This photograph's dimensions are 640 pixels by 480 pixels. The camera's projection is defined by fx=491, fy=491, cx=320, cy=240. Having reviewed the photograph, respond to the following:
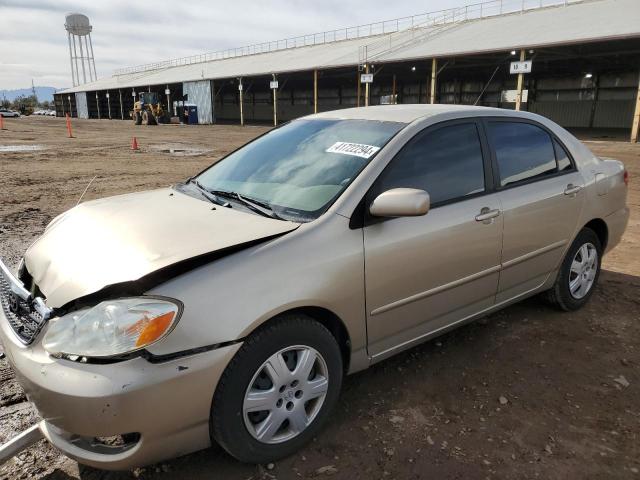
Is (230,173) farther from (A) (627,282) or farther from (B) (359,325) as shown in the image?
(A) (627,282)

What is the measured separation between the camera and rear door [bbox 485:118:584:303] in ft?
10.8

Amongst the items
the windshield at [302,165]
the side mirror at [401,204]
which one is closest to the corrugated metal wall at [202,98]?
the windshield at [302,165]

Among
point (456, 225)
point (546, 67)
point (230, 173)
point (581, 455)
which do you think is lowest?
point (581, 455)

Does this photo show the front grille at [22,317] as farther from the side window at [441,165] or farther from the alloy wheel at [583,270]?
the alloy wheel at [583,270]

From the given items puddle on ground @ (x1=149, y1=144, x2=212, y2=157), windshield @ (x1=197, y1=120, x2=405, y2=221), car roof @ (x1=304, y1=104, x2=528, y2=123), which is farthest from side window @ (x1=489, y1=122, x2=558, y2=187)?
puddle on ground @ (x1=149, y1=144, x2=212, y2=157)

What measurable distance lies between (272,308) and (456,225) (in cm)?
133

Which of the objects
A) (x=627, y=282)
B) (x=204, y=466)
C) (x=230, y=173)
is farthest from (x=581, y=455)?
(x=627, y=282)

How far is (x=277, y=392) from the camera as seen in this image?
225 centimetres

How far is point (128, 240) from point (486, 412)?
2126 millimetres

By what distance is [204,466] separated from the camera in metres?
2.31

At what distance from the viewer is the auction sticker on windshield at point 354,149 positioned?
2.78m

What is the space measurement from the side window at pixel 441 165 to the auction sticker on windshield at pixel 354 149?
148 millimetres

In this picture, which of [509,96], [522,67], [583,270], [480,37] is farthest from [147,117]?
[583,270]

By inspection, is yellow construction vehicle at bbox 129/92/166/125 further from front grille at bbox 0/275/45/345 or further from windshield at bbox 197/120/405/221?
front grille at bbox 0/275/45/345
